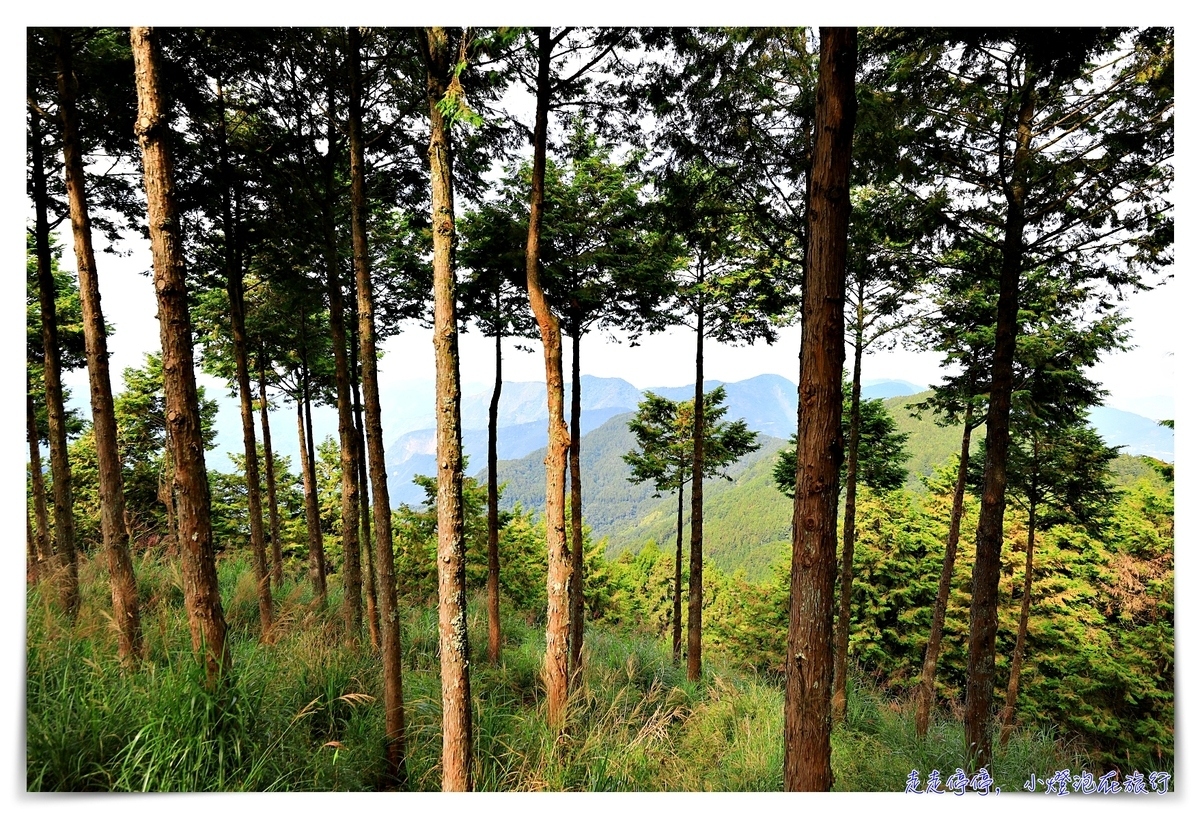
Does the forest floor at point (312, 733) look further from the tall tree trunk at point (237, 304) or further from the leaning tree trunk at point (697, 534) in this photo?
the leaning tree trunk at point (697, 534)

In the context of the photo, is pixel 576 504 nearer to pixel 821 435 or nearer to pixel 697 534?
pixel 697 534

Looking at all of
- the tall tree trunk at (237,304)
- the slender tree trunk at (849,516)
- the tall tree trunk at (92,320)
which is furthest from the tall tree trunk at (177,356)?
the slender tree trunk at (849,516)

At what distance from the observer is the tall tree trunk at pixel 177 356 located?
2.78 meters

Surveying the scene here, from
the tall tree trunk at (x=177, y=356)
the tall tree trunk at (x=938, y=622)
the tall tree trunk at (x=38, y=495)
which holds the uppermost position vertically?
the tall tree trunk at (x=177, y=356)

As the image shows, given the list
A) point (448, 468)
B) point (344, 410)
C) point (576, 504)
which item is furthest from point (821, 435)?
point (576, 504)

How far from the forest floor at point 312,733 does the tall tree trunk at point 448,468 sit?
40 cm

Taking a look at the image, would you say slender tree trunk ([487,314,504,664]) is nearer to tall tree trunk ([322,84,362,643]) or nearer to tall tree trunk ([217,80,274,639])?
tall tree trunk ([322,84,362,643])

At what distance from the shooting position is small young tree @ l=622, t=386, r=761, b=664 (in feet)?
37.2

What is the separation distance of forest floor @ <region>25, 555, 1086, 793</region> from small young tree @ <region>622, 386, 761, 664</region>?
5.47 m

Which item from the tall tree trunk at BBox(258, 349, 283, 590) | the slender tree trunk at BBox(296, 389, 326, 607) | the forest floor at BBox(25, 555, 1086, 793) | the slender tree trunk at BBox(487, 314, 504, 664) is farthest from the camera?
the tall tree trunk at BBox(258, 349, 283, 590)

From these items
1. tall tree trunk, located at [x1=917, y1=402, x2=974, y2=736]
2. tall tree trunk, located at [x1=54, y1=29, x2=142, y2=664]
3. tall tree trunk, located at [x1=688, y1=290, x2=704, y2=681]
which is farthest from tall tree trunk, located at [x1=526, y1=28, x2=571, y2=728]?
tall tree trunk, located at [x1=917, y1=402, x2=974, y2=736]

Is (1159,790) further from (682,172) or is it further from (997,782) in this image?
(682,172)

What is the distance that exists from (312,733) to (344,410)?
149 inches

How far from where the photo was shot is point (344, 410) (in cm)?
633
